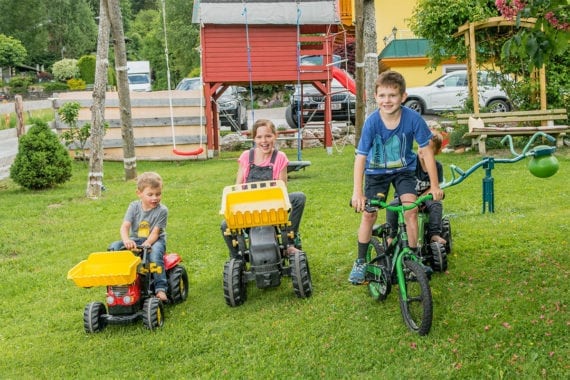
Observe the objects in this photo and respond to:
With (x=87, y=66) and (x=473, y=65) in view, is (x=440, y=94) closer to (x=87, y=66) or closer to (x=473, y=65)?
(x=473, y=65)

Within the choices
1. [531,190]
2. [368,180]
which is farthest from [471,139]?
[368,180]

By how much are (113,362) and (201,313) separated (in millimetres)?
986

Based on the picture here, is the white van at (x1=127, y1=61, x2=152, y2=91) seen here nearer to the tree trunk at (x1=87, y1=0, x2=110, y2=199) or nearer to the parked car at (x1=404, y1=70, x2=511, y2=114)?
the parked car at (x1=404, y1=70, x2=511, y2=114)

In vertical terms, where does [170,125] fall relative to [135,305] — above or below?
above

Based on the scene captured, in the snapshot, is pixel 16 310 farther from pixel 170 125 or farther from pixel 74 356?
pixel 170 125

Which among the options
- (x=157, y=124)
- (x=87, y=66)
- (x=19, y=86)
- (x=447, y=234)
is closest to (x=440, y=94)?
(x=157, y=124)

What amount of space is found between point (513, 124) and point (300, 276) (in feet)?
34.5

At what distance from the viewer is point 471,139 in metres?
14.7

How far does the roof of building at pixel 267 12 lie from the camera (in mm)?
17094

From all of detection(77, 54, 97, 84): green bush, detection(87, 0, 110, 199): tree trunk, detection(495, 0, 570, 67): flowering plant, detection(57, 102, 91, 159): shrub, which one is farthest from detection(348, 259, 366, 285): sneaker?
detection(77, 54, 97, 84): green bush

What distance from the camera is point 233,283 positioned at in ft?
18.9

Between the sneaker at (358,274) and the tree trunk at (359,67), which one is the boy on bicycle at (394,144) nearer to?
the sneaker at (358,274)

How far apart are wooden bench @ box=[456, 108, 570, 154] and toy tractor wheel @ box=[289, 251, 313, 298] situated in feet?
29.7

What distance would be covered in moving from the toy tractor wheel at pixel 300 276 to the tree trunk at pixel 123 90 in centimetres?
858
